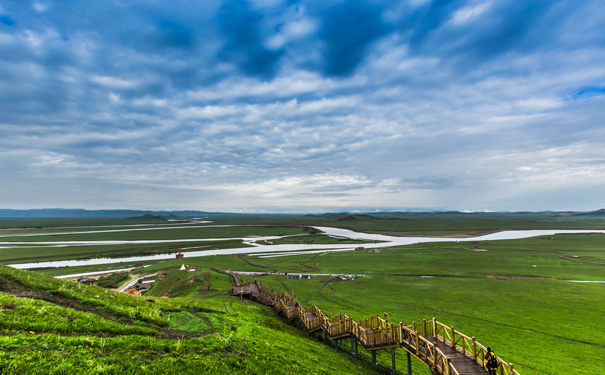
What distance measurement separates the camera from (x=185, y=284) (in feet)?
160

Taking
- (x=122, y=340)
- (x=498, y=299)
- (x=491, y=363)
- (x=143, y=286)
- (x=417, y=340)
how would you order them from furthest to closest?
(x=143, y=286)
(x=498, y=299)
(x=417, y=340)
(x=491, y=363)
(x=122, y=340)

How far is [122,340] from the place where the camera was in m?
12.4

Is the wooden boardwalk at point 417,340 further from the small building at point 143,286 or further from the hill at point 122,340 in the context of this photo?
the small building at point 143,286

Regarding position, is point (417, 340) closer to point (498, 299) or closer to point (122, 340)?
point (122, 340)

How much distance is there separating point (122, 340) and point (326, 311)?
113 ft

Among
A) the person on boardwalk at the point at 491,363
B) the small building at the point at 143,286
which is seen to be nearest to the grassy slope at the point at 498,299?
the person on boardwalk at the point at 491,363

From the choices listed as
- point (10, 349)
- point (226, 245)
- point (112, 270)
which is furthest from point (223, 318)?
point (226, 245)

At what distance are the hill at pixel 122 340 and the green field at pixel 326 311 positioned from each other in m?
0.07

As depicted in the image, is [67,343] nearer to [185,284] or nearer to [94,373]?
[94,373]

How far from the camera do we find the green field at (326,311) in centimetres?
1184

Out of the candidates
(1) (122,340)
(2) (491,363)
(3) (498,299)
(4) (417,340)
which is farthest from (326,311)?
(3) (498,299)

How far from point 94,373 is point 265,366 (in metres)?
7.90

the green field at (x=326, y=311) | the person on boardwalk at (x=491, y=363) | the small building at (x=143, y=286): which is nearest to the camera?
the green field at (x=326, y=311)

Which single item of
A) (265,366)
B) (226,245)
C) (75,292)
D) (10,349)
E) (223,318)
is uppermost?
(10,349)
